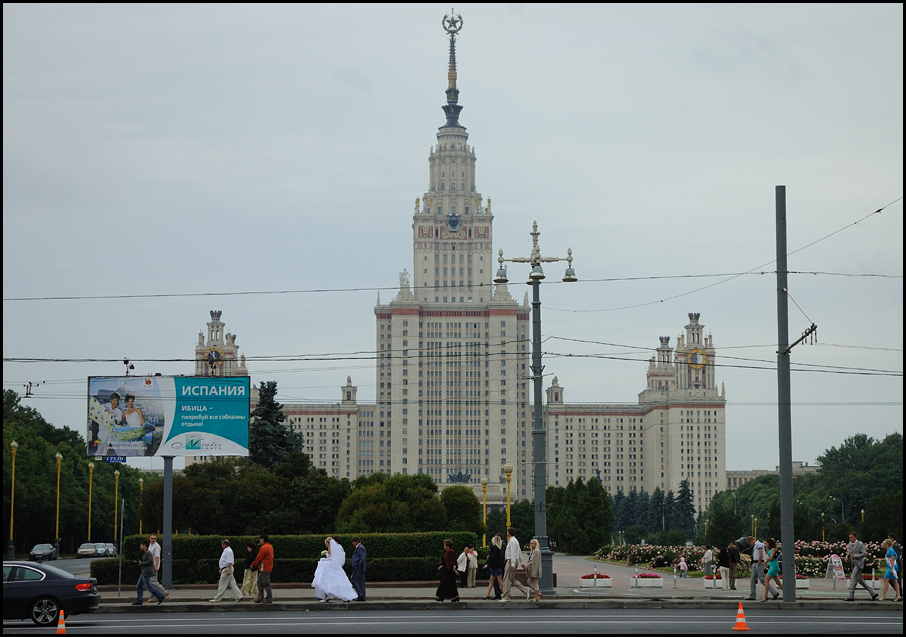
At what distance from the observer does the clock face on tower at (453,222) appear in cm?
19538

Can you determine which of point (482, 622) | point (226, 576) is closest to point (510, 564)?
point (482, 622)

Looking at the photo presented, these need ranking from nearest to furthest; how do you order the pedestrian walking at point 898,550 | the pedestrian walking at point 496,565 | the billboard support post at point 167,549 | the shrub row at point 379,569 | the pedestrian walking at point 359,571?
the pedestrian walking at point 898,550, the pedestrian walking at point 359,571, the pedestrian walking at point 496,565, the billboard support post at point 167,549, the shrub row at point 379,569

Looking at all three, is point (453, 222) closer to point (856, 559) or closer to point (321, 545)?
point (321, 545)

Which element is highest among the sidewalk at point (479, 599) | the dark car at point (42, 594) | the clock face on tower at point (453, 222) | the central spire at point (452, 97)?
the central spire at point (452, 97)

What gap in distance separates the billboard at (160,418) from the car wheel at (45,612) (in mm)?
12761

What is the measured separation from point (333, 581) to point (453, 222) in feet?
552

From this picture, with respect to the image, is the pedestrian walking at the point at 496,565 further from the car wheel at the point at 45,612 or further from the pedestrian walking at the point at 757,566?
the car wheel at the point at 45,612

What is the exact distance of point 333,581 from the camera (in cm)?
2948

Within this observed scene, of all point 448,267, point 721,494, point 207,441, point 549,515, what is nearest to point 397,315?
point 448,267

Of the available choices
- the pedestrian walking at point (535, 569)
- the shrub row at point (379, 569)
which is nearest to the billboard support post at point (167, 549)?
the shrub row at point (379, 569)

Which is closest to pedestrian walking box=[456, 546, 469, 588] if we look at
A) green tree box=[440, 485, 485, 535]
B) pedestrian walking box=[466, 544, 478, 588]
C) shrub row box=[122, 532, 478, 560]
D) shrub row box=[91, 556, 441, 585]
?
pedestrian walking box=[466, 544, 478, 588]

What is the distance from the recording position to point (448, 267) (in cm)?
19725

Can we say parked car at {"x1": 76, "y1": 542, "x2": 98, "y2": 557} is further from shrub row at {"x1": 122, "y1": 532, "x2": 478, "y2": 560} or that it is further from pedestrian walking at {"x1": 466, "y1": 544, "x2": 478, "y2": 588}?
pedestrian walking at {"x1": 466, "y1": 544, "x2": 478, "y2": 588}

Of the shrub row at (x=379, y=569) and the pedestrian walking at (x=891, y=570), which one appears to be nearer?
the pedestrian walking at (x=891, y=570)
